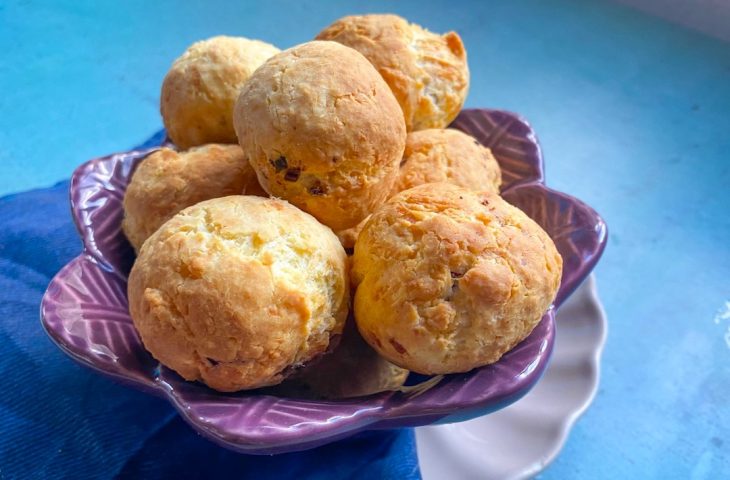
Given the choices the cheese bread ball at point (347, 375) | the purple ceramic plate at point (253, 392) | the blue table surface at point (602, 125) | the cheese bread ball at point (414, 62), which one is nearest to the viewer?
the purple ceramic plate at point (253, 392)

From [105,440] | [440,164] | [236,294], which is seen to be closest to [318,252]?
[236,294]

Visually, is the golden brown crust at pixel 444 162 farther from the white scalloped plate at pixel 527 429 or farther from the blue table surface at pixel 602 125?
the blue table surface at pixel 602 125

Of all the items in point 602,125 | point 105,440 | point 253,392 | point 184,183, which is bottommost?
point 602,125

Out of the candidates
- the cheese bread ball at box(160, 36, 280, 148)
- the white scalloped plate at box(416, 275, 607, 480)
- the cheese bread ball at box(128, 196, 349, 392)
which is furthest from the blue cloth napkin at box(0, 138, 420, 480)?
the cheese bread ball at box(160, 36, 280, 148)

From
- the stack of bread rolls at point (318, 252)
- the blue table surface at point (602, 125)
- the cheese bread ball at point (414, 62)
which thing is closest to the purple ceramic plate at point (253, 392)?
the stack of bread rolls at point (318, 252)

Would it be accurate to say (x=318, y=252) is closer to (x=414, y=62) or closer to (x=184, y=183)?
(x=184, y=183)

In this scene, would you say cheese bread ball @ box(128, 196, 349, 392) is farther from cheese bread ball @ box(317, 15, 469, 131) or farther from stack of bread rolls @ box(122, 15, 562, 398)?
cheese bread ball @ box(317, 15, 469, 131)

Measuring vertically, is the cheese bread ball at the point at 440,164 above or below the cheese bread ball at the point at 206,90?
below
